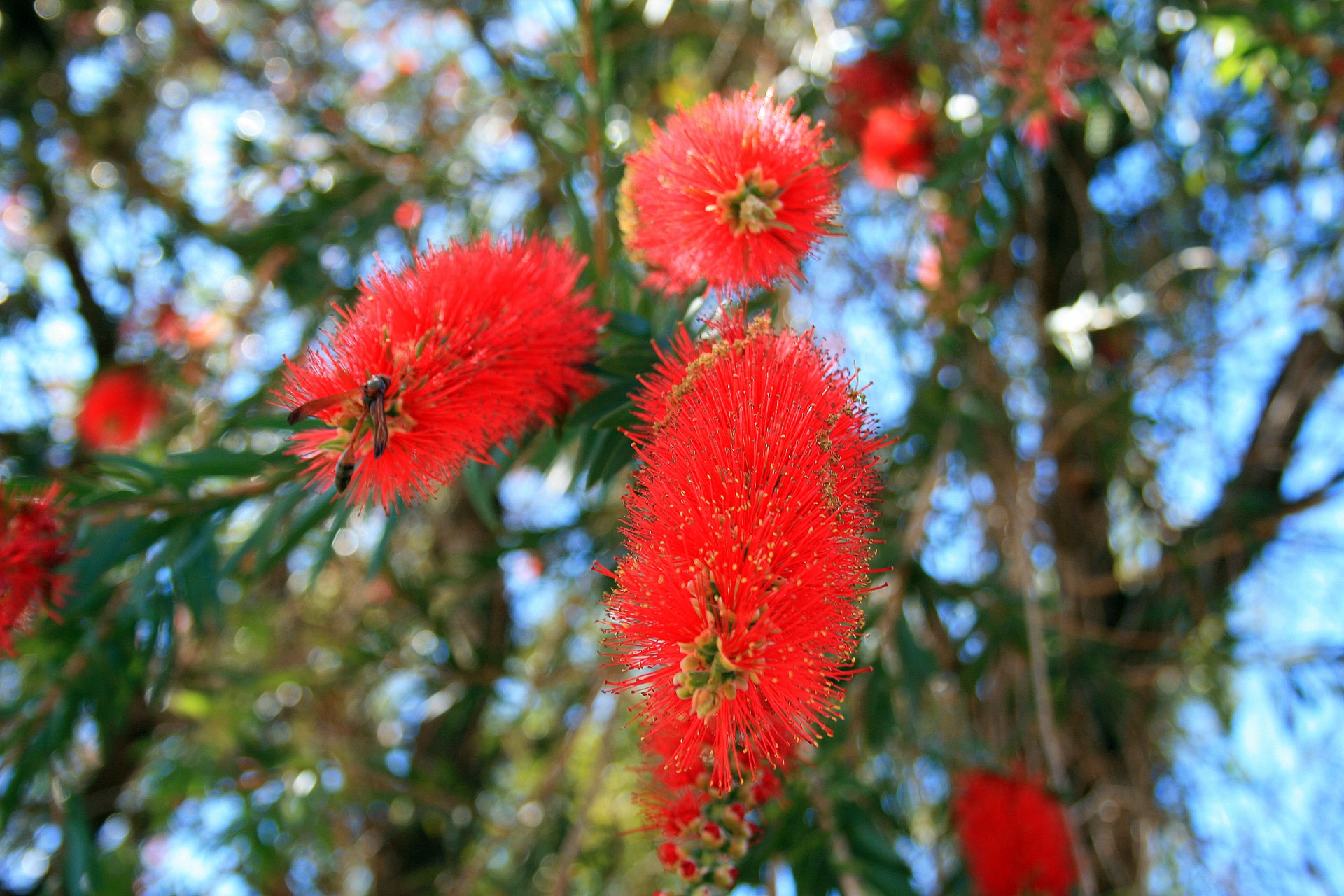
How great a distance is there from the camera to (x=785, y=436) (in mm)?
792

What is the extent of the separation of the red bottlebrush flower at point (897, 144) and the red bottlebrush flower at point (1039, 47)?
25 cm

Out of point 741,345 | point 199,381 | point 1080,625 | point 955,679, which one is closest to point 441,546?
point 199,381

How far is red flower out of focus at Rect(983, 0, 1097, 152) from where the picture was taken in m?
1.80

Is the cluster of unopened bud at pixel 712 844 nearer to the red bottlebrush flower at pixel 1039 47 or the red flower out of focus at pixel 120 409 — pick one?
the red bottlebrush flower at pixel 1039 47

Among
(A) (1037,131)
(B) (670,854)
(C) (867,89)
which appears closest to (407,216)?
(C) (867,89)

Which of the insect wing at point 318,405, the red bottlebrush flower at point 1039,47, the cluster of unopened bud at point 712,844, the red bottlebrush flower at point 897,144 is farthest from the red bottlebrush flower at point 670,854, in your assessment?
the red bottlebrush flower at point 897,144

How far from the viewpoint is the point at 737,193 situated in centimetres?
97

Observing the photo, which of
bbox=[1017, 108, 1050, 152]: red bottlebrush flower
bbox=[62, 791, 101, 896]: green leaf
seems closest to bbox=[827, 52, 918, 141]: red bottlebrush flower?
bbox=[1017, 108, 1050, 152]: red bottlebrush flower

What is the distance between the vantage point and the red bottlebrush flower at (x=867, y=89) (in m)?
2.39

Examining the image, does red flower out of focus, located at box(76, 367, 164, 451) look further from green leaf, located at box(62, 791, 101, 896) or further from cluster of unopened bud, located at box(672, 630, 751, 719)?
cluster of unopened bud, located at box(672, 630, 751, 719)

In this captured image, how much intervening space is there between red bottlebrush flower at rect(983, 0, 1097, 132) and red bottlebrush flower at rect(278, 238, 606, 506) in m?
1.30

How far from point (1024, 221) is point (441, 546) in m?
2.53

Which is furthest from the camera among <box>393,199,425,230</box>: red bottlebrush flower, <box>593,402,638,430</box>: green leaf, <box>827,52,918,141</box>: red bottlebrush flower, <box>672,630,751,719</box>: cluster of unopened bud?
<box>393,199,425,230</box>: red bottlebrush flower

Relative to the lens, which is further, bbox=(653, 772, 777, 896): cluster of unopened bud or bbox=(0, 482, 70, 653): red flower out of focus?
bbox=(0, 482, 70, 653): red flower out of focus
